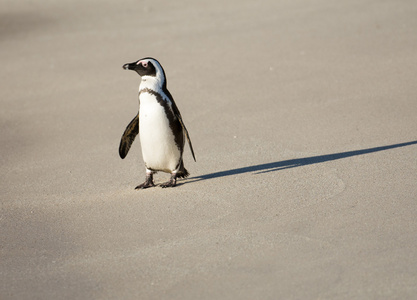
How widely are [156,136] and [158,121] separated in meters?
0.11

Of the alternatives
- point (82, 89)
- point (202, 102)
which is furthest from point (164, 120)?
point (82, 89)

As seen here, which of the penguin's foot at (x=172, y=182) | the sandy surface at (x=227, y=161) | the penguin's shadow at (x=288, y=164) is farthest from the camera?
the penguin's shadow at (x=288, y=164)

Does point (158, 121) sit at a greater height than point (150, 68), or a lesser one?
lesser

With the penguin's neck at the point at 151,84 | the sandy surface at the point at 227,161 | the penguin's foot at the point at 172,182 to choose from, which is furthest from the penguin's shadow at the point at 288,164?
the penguin's neck at the point at 151,84

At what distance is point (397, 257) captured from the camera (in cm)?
358

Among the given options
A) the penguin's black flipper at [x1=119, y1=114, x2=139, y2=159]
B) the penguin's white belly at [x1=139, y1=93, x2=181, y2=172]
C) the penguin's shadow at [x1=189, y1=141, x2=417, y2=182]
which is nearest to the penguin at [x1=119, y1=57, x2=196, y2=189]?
the penguin's white belly at [x1=139, y1=93, x2=181, y2=172]

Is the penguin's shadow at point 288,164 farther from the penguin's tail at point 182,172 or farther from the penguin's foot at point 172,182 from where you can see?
the penguin's foot at point 172,182

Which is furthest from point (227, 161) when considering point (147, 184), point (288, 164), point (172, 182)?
point (147, 184)

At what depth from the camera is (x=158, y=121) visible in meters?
4.67

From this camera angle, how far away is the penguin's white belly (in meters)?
4.65

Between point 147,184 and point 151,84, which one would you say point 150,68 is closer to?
point 151,84

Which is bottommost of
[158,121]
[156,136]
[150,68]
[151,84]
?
[156,136]

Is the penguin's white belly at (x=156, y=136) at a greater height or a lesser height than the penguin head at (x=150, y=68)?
lesser

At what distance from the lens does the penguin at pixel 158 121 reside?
4645 millimetres
